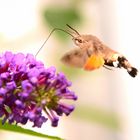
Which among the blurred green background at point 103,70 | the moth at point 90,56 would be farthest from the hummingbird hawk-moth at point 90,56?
the blurred green background at point 103,70

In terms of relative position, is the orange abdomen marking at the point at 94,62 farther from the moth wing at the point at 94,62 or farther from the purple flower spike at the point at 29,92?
the purple flower spike at the point at 29,92

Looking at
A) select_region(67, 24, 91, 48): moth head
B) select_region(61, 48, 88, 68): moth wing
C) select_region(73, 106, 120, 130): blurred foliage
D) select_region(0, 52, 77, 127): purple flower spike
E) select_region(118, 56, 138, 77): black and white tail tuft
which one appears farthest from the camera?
select_region(73, 106, 120, 130): blurred foliage

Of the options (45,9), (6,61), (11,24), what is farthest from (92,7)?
(6,61)

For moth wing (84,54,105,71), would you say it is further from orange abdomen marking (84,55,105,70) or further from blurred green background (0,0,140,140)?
blurred green background (0,0,140,140)

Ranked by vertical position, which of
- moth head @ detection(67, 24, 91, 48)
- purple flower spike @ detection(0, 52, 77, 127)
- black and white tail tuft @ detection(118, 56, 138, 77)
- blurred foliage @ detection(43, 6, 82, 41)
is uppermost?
moth head @ detection(67, 24, 91, 48)

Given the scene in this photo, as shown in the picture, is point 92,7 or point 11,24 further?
point 92,7

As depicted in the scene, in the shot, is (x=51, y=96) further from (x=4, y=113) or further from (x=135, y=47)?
(x=135, y=47)

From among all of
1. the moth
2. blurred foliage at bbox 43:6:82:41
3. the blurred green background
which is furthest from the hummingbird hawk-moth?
the blurred green background
